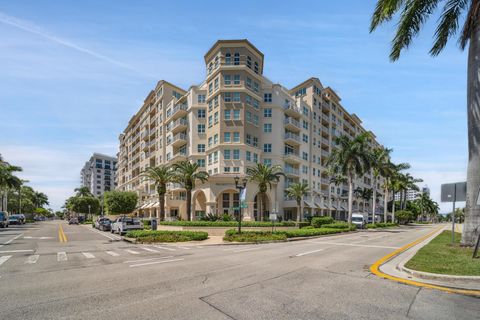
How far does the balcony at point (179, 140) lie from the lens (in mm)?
52772

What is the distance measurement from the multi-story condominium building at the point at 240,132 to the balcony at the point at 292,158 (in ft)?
0.51

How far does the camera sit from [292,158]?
167 ft

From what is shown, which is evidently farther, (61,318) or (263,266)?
(263,266)

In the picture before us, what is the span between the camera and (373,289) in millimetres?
7332

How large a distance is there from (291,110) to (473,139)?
129ft

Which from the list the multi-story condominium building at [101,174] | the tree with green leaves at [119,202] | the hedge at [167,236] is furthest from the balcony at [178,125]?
the multi-story condominium building at [101,174]

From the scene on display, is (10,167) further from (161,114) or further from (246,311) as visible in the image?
(246,311)

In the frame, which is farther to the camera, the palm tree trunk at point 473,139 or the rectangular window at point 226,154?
the rectangular window at point 226,154

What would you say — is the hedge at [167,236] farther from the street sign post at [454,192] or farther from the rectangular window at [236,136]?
the rectangular window at [236,136]

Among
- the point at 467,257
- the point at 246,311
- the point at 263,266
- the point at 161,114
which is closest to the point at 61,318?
the point at 246,311

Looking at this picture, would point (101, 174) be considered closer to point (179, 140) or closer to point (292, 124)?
point (179, 140)

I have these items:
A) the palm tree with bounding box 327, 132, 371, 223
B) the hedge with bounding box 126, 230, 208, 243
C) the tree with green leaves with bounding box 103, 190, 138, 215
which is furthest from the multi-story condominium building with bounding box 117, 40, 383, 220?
the hedge with bounding box 126, 230, 208, 243

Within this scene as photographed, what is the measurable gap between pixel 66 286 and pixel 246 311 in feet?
17.0

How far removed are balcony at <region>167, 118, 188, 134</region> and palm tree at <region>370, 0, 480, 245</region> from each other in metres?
41.7
